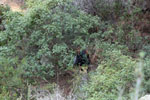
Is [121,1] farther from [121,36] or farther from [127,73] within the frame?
[127,73]

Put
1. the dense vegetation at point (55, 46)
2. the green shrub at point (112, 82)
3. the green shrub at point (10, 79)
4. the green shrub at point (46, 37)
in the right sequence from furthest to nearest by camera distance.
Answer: the green shrub at point (46, 37) → the dense vegetation at point (55, 46) → the green shrub at point (10, 79) → the green shrub at point (112, 82)

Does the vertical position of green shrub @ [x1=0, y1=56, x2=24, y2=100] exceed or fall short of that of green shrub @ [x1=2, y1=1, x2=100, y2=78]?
it falls short

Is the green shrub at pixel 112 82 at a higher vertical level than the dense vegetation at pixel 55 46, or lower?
lower

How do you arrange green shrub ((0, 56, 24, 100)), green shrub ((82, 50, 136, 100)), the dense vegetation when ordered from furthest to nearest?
1. the dense vegetation
2. green shrub ((0, 56, 24, 100))
3. green shrub ((82, 50, 136, 100))

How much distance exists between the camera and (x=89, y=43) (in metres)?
5.88

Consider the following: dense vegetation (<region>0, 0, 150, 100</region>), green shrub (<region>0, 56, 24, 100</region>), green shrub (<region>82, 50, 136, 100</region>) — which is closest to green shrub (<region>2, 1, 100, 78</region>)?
dense vegetation (<region>0, 0, 150, 100</region>)

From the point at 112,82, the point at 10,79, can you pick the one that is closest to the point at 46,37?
the point at 10,79

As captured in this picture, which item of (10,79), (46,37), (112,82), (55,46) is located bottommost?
(112,82)

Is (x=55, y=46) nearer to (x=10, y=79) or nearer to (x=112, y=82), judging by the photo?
(x=10, y=79)

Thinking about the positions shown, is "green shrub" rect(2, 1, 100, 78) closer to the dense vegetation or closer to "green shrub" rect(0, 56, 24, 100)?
the dense vegetation

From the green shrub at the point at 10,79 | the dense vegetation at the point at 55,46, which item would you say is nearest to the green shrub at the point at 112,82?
the dense vegetation at the point at 55,46

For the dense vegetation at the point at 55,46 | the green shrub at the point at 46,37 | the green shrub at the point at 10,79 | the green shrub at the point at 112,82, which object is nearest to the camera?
the green shrub at the point at 112,82

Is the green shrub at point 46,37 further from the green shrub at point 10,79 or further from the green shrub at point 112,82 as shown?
the green shrub at point 112,82

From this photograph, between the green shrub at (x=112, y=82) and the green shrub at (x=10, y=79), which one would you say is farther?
the green shrub at (x=10, y=79)
